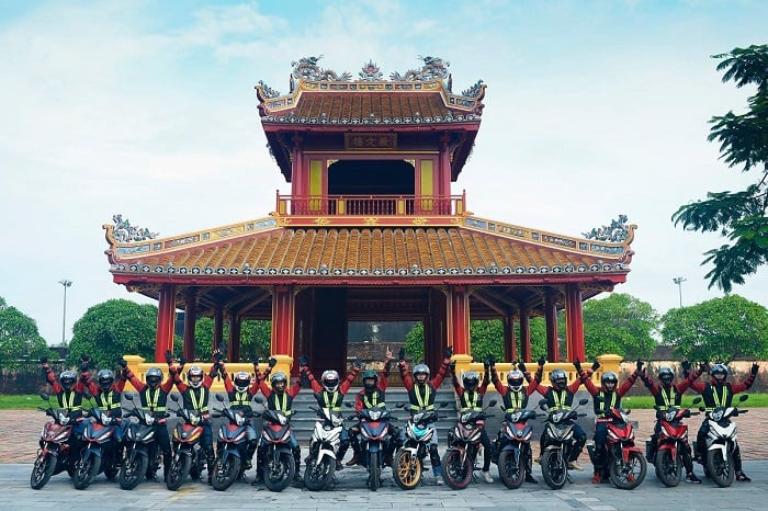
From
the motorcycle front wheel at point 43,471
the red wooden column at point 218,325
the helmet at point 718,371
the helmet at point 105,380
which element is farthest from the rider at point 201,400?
the red wooden column at point 218,325

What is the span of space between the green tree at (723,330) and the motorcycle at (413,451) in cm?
3935

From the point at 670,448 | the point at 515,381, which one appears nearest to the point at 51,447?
the point at 515,381

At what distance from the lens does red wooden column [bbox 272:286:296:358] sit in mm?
17141

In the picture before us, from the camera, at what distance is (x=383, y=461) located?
10031 mm

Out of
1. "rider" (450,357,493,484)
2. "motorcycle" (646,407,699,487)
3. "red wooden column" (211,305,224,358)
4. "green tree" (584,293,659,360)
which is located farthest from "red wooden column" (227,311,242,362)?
"green tree" (584,293,659,360)

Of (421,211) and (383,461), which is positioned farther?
(421,211)

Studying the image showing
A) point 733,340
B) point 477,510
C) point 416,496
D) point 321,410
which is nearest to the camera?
point 477,510

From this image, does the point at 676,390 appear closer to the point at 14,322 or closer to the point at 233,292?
the point at 233,292

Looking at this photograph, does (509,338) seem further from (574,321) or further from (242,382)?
(242,382)

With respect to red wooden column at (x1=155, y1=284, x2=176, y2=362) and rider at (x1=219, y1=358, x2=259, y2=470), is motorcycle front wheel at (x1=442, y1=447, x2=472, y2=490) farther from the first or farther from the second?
red wooden column at (x1=155, y1=284, x2=176, y2=362)

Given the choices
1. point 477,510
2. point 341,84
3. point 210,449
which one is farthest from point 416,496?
point 341,84

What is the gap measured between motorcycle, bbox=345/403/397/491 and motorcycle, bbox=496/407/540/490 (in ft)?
5.66

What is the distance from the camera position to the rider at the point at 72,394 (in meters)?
9.91

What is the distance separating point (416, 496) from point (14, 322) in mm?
48477
